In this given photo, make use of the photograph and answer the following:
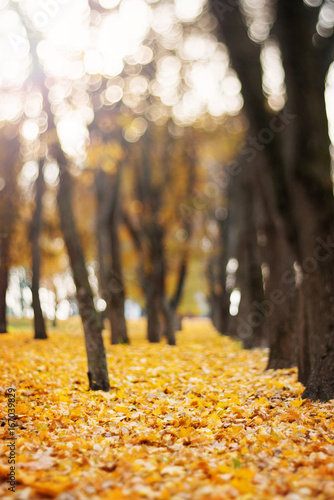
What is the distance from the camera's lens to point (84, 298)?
293 inches

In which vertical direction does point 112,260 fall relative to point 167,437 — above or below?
above

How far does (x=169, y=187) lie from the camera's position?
54.3 ft

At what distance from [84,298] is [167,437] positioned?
3219mm

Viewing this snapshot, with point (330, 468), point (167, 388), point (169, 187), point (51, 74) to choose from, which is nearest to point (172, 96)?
point (169, 187)

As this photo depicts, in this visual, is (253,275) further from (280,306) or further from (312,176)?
(312,176)

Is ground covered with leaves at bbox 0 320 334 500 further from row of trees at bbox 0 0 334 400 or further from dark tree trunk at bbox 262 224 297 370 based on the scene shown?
row of trees at bbox 0 0 334 400

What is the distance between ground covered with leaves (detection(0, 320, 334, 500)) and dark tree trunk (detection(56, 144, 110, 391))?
0.35 meters

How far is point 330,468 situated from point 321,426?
124cm

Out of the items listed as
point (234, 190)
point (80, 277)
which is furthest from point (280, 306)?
point (234, 190)

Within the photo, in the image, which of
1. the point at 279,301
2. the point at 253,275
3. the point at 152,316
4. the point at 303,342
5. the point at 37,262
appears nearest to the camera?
the point at 303,342

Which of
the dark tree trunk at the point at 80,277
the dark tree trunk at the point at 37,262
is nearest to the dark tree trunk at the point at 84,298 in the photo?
the dark tree trunk at the point at 80,277

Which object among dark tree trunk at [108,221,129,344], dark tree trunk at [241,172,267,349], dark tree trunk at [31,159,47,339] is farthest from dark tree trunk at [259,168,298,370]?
dark tree trunk at [31,159,47,339]

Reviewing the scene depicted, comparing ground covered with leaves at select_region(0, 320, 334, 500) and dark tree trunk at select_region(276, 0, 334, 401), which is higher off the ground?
dark tree trunk at select_region(276, 0, 334, 401)

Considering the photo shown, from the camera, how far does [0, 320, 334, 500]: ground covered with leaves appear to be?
343 cm
